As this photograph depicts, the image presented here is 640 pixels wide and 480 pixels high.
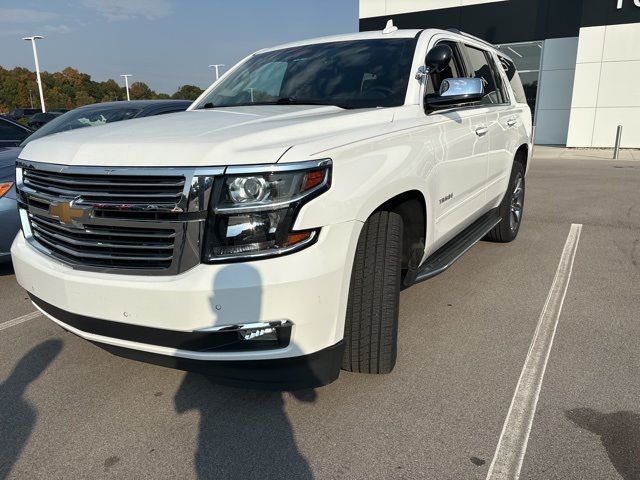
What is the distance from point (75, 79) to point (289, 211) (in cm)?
8920

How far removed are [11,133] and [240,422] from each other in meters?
6.18

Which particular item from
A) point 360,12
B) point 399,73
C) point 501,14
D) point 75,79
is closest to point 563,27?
point 501,14

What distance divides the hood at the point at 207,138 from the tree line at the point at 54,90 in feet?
215

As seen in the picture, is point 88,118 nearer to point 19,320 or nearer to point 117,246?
point 19,320

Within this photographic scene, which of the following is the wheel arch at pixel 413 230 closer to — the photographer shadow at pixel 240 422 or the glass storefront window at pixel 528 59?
the photographer shadow at pixel 240 422

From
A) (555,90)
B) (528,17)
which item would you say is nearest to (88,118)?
(528,17)

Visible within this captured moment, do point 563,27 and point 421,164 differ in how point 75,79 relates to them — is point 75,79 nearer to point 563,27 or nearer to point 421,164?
point 563,27

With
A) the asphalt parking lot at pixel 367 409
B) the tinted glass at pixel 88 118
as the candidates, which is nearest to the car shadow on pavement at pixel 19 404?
the asphalt parking lot at pixel 367 409

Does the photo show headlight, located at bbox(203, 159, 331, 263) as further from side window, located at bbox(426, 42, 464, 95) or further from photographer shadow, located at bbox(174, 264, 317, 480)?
side window, located at bbox(426, 42, 464, 95)

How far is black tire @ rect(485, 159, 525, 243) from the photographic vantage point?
17.4ft

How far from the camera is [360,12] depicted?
23.3 m

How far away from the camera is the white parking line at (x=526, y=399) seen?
7.04 feet

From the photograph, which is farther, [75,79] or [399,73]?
[75,79]

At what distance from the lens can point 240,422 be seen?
2488mm
